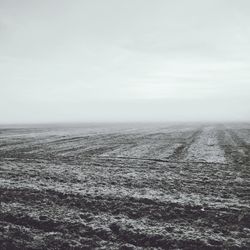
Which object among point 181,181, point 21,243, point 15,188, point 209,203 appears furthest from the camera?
point 181,181

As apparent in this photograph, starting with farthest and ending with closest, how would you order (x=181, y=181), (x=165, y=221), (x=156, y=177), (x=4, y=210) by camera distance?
(x=156, y=177) < (x=181, y=181) < (x=4, y=210) < (x=165, y=221)

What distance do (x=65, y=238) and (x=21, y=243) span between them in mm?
456

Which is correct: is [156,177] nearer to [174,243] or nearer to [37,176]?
[37,176]

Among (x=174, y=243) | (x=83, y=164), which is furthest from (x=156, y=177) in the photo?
(x=174, y=243)

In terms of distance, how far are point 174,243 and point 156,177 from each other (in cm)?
321

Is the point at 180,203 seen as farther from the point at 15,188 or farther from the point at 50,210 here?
the point at 15,188

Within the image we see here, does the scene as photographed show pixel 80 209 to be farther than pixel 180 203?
No

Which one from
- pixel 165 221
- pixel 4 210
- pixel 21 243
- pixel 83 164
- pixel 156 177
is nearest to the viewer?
pixel 21 243

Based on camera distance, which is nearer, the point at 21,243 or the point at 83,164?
the point at 21,243

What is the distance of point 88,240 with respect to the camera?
3016 millimetres

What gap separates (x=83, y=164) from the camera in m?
7.77

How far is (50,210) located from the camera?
3.91 meters

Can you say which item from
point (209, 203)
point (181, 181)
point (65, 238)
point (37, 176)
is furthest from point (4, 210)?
point (181, 181)

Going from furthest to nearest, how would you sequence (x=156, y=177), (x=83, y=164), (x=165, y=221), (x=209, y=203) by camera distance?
(x=83, y=164) < (x=156, y=177) < (x=209, y=203) < (x=165, y=221)
